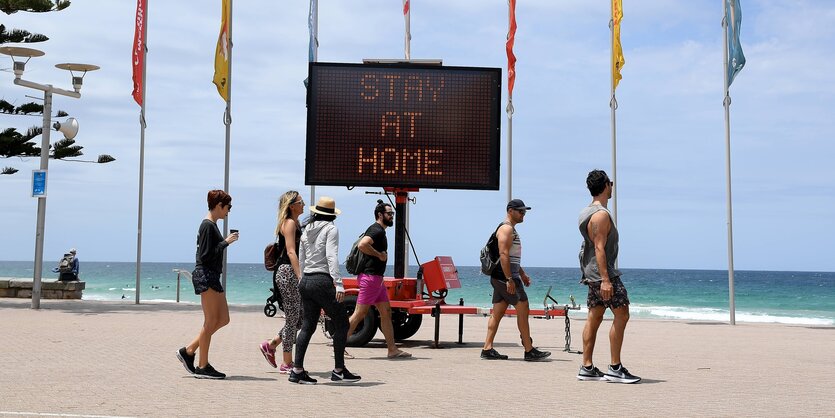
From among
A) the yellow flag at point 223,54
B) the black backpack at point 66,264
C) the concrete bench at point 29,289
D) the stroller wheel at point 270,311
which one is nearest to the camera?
the stroller wheel at point 270,311

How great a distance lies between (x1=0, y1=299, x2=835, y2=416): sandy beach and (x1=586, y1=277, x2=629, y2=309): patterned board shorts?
76cm

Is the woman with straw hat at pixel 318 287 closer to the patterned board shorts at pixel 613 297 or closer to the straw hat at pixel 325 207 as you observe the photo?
the straw hat at pixel 325 207

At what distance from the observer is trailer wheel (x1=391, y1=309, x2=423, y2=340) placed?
1469cm

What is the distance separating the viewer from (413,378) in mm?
10039

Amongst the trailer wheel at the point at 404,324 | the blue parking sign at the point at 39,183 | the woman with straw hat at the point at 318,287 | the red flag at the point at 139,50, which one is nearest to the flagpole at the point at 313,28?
the red flag at the point at 139,50

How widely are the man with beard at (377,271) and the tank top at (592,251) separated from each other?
2.91 metres

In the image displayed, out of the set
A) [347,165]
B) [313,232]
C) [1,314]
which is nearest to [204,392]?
[313,232]

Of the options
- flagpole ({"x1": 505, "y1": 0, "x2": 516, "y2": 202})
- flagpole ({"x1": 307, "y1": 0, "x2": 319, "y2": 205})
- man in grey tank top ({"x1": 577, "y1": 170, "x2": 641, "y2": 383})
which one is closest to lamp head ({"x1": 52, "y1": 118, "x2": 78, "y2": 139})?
flagpole ({"x1": 307, "y1": 0, "x2": 319, "y2": 205})

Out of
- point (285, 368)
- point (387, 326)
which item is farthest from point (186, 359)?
point (387, 326)

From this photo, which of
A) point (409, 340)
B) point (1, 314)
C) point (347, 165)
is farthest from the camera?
point (1, 314)

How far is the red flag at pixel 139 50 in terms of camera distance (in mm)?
25906

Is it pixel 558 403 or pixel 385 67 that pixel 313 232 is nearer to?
pixel 558 403

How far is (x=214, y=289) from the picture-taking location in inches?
372

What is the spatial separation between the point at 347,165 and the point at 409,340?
3.10 m
